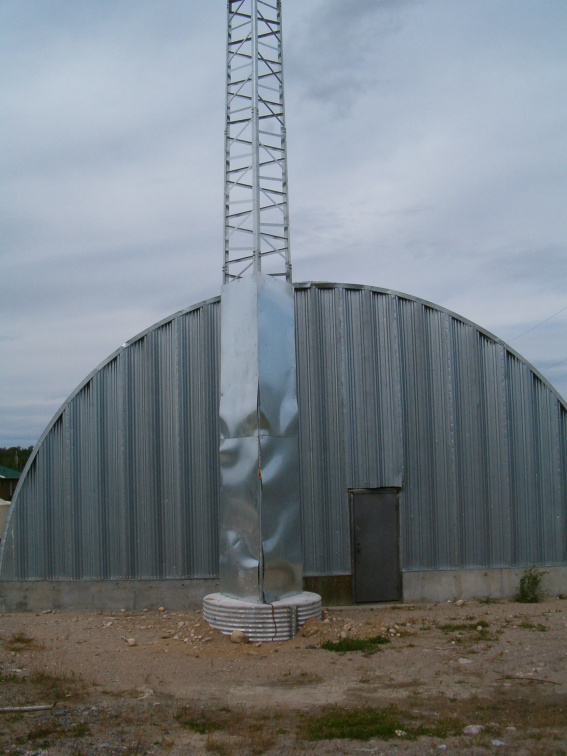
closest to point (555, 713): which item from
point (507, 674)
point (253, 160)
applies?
point (507, 674)

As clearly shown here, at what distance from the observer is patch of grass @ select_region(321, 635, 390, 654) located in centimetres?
1059

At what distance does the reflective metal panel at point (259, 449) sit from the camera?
11.7 metres

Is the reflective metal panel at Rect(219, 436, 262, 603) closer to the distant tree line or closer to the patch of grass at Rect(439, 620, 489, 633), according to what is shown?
the patch of grass at Rect(439, 620, 489, 633)

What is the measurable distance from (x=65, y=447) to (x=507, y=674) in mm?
8819

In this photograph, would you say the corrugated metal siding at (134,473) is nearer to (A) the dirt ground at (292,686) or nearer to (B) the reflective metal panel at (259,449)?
(A) the dirt ground at (292,686)

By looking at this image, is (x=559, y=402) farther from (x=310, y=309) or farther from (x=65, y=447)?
(x=65, y=447)

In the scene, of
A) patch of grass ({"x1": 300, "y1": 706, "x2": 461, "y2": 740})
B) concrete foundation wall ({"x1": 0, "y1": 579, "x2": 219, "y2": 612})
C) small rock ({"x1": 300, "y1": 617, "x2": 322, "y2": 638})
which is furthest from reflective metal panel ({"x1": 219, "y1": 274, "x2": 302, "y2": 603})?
patch of grass ({"x1": 300, "y1": 706, "x2": 461, "y2": 740})

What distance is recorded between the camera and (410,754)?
6.54m

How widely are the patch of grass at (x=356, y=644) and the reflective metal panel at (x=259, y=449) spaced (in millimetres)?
1266

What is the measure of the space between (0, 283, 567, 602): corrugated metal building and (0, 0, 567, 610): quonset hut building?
1.1 inches

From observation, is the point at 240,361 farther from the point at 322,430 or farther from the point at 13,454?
the point at 13,454

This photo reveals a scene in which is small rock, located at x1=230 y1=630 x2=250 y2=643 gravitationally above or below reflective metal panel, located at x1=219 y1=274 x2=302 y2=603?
below

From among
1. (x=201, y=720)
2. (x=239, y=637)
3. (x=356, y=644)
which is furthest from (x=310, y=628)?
(x=201, y=720)

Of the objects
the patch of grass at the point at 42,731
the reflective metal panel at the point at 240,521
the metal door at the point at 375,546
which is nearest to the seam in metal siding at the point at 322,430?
the metal door at the point at 375,546
